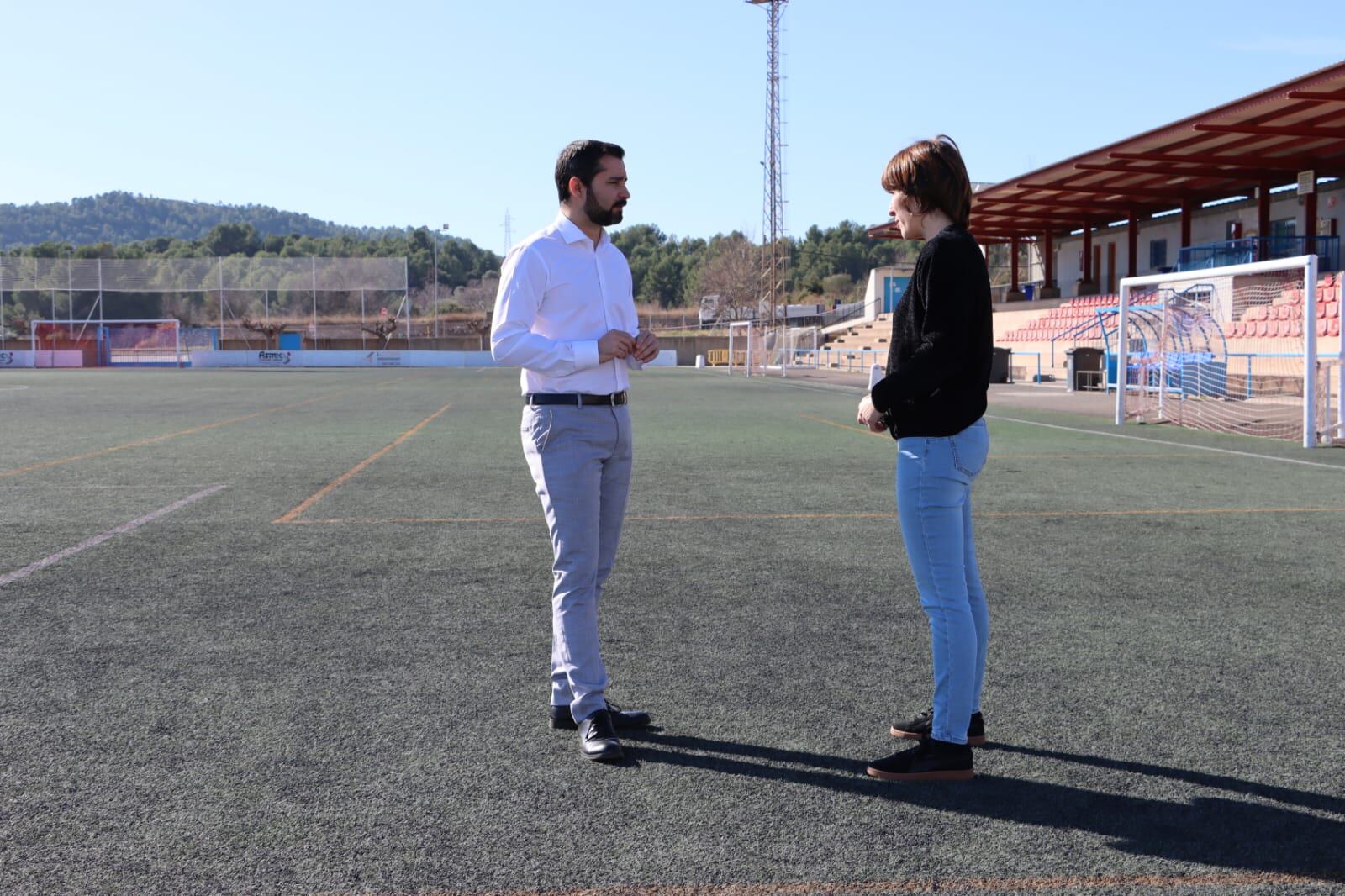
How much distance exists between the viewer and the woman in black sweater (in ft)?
10.8

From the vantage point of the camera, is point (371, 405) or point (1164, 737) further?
point (371, 405)

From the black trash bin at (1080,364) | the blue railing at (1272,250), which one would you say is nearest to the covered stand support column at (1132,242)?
the blue railing at (1272,250)

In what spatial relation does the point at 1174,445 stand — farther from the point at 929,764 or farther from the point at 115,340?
the point at 115,340

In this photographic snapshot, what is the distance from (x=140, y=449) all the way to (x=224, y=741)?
36.4 ft

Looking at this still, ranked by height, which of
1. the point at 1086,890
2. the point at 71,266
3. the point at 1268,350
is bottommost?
the point at 1086,890

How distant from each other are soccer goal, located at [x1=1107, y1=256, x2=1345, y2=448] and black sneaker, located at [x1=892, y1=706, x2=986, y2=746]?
41.5 feet

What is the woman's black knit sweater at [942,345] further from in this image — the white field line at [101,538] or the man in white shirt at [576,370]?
the white field line at [101,538]

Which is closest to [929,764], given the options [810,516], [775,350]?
[810,516]

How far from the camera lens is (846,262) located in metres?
129

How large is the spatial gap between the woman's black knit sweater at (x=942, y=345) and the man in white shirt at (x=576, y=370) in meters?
0.81

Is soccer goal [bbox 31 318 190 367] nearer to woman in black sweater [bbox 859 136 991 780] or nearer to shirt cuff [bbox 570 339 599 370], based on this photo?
shirt cuff [bbox 570 339 599 370]

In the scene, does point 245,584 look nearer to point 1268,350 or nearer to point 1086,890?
point 1086,890

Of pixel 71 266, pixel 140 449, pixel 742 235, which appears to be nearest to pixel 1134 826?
pixel 140 449

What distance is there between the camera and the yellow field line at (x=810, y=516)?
837 cm
